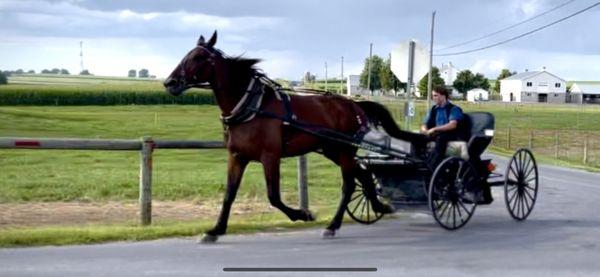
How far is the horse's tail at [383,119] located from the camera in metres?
10.5

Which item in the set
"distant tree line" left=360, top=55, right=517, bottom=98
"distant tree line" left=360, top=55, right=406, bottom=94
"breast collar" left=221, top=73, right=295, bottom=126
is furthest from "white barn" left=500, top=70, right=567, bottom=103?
"breast collar" left=221, top=73, right=295, bottom=126

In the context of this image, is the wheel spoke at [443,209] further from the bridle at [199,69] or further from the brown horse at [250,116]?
the bridle at [199,69]

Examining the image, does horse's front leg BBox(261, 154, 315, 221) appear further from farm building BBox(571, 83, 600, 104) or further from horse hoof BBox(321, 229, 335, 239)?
farm building BBox(571, 83, 600, 104)

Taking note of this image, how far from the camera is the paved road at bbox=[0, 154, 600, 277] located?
24.1 feet

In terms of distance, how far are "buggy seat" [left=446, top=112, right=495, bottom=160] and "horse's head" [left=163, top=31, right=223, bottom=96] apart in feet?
11.6

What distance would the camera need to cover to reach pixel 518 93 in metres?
141

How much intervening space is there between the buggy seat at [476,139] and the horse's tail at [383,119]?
19.1 inches

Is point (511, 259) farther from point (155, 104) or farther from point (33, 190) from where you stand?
point (155, 104)

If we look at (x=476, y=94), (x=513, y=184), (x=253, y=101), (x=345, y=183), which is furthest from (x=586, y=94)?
(x=253, y=101)

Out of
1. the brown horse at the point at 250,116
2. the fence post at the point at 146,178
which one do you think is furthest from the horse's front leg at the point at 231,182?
the fence post at the point at 146,178

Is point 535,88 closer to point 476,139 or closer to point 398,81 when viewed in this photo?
point 398,81

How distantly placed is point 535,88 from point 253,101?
5526 inches

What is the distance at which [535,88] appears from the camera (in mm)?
142000

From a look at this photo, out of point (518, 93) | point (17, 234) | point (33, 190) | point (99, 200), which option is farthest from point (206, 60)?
point (518, 93)
